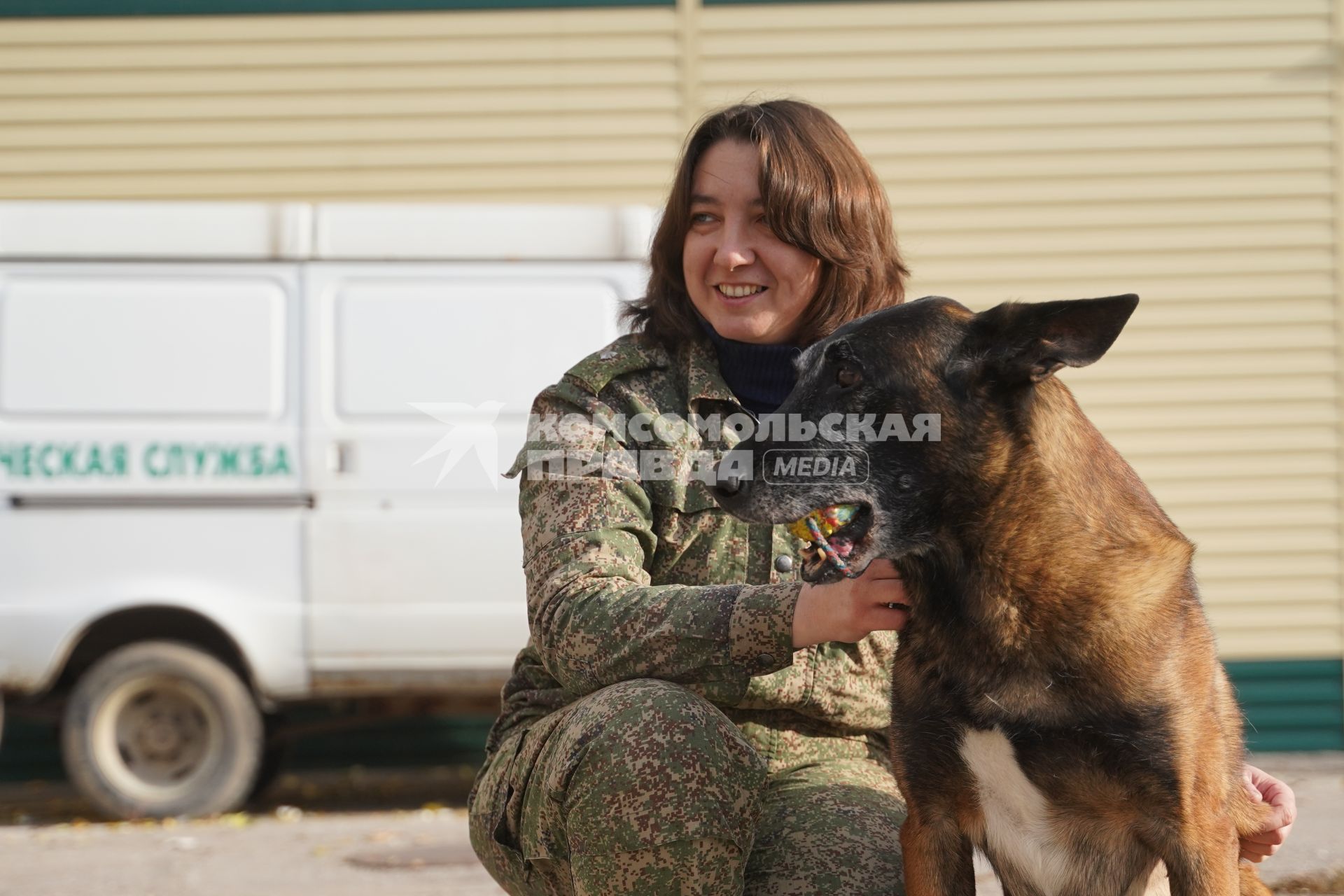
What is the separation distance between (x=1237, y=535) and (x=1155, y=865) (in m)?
4.96

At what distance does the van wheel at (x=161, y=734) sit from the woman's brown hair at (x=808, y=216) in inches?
142

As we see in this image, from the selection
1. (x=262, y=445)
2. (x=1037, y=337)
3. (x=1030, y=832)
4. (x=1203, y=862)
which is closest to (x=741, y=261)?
(x=1037, y=337)

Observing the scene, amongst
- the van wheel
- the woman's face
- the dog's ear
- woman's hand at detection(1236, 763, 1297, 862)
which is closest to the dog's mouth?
the dog's ear

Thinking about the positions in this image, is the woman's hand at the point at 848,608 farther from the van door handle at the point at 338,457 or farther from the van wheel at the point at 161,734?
the van wheel at the point at 161,734

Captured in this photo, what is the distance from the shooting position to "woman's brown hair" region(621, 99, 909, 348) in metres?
2.74

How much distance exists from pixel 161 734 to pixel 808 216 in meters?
4.30

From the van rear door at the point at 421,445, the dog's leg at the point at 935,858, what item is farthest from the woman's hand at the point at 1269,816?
the van rear door at the point at 421,445

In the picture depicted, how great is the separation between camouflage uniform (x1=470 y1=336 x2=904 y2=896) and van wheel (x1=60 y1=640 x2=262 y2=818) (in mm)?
3374

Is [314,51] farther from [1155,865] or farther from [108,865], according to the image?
[1155,865]

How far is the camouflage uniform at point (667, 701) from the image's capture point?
2.28 metres

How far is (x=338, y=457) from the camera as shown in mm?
5711

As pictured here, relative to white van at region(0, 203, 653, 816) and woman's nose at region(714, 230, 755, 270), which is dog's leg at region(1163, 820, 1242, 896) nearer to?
woman's nose at region(714, 230, 755, 270)

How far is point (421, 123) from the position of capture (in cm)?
677

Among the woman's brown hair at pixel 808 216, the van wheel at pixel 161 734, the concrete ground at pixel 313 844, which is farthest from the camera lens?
the van wheel at pixel 161 734
